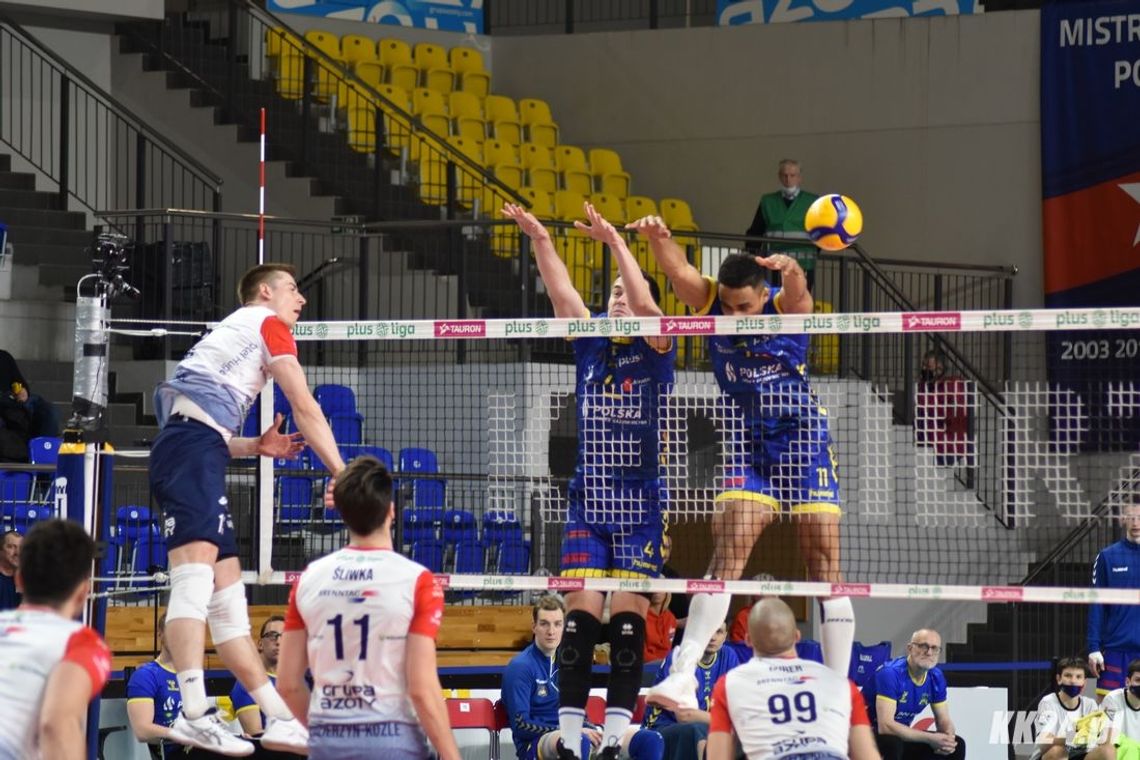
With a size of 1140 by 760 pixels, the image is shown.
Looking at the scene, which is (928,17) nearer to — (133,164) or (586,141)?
(586,141)

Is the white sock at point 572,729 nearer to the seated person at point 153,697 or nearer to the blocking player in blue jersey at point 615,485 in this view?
the blocking player in blue jersey at point 615,485

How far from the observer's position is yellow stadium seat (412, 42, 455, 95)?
23.6 m

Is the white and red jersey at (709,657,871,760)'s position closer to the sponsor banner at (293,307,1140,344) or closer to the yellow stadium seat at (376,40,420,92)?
the sponsor banner at (293,307,1140,344)

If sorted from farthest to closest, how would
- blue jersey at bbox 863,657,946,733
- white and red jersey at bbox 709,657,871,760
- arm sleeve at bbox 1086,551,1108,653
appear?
arm sleeve at bbox 1086,551,1108,653 < blue jersey at bbox 863,657,946,733 < white and red jersey at bbox 709,657,871,760

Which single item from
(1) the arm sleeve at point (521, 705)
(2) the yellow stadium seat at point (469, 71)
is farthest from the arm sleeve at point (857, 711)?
(2) the yellow stadium seat at point (469, 71)

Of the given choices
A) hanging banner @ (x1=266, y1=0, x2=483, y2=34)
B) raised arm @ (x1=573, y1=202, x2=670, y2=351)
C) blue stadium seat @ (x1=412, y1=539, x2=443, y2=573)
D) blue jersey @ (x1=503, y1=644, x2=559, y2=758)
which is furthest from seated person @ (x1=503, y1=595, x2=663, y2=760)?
hanging banner @ (x1=266, y1=0, x2=483, y2=34)

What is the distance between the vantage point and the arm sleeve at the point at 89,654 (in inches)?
251

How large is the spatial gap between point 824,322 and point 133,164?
1382 centimetres

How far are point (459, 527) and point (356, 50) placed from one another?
964 centimetres

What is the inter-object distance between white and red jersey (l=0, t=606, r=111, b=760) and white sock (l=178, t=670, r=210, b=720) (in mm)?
2430

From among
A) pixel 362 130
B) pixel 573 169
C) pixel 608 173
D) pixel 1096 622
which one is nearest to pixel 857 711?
pixel 1096 622

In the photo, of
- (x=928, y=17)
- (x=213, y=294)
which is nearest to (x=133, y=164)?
(x=213, y=294)

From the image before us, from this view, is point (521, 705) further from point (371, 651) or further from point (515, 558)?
point (371, 651)

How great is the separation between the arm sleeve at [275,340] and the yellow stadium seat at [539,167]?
1351 centimetres
